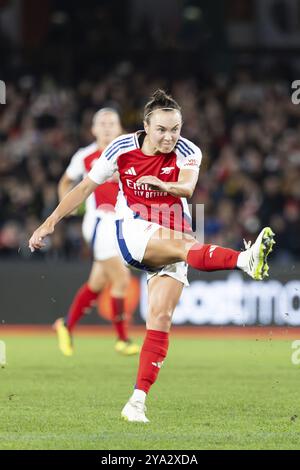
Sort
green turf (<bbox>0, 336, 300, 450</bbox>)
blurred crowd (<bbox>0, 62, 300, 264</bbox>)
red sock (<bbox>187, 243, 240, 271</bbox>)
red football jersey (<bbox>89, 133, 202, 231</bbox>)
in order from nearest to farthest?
green turf (<bbox>0, 336, 300, 450</bbox>) → red sock (<bbox>187, 243, 240, 271</bbox>) → red football jersey (<bbox>89, 133, 202, 231</bbox>) → blurred crowd (<bbox>0, 62, 300, 264</bbox>)

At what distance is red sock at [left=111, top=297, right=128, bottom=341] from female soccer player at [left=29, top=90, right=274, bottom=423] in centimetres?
464

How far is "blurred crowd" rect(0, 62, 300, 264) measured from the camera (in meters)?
17.0

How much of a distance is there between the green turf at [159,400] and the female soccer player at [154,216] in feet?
1.54

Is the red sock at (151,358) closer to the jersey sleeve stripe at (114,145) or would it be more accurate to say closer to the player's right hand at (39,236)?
the player's right hand at (39,236)

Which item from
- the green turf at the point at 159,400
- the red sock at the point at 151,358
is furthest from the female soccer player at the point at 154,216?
the green turf at the point at 159,400

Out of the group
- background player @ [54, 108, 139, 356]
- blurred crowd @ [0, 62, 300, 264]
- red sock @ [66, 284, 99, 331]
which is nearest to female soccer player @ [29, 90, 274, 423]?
background player @ [54, 108, 139, 356]

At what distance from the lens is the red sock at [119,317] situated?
39.7ft

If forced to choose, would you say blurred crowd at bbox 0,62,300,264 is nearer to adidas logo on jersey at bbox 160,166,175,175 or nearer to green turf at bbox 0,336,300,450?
green turf at bbox 0,336,300,450

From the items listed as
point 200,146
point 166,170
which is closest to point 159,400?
point 166,170

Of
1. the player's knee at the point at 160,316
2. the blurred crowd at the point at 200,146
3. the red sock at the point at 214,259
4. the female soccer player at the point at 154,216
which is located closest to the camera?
the red sock at the point at 214,259

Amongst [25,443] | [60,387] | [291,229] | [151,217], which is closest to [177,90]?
[291,229]

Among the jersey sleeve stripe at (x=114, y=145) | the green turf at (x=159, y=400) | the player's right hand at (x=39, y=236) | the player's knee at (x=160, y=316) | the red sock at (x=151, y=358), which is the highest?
the jersey sleeve stripe at (x=114, y=145)

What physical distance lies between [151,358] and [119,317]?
4957 mm

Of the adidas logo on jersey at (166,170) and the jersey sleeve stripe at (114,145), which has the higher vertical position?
the jersey sleeve stripe at (114,145)
